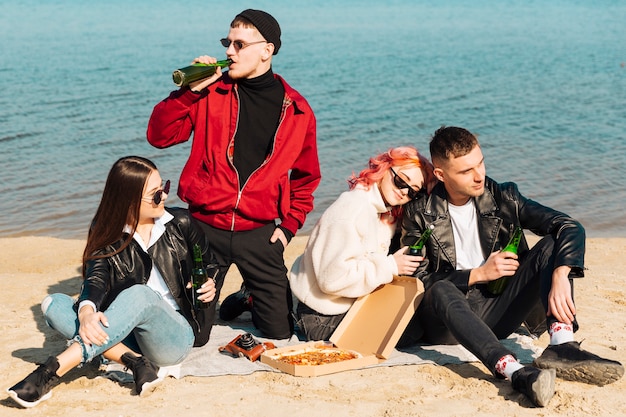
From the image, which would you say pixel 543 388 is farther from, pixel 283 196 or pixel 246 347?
pixel 283 196

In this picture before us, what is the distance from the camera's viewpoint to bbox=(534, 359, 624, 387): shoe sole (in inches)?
213

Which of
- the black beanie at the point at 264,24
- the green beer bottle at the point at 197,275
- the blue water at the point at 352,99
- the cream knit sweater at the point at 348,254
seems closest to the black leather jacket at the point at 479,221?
the cream knit sweater at the point at 348,254

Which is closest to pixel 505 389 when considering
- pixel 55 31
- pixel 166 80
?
pixel 166 80

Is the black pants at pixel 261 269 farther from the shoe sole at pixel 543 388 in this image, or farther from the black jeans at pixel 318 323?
the shoe sole at pixel 543 388

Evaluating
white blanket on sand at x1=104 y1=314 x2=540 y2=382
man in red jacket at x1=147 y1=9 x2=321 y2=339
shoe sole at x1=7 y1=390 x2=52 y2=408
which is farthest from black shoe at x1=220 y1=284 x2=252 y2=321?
shoe sole at x1=7 y1=390 x2=52 y2=408

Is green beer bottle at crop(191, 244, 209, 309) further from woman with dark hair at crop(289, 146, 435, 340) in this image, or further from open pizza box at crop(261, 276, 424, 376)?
woman with dark hair at crop(289, 146, 435, 340)

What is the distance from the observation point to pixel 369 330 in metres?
6.24

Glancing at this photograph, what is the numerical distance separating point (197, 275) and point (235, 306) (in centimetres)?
106

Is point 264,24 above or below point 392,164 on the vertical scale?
above

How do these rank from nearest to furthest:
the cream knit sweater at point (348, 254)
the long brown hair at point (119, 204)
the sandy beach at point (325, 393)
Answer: the sandy beach at point (325, 393) < the long brown hair at point (119, 204) < the cream knit sweater at point (348, 254)

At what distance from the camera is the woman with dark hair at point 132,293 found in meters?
5.40

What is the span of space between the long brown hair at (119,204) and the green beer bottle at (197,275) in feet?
1.68

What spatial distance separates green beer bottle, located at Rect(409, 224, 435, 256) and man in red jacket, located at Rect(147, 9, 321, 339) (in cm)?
105

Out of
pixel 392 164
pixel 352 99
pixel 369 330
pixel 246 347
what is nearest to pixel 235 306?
pixel 246 347
